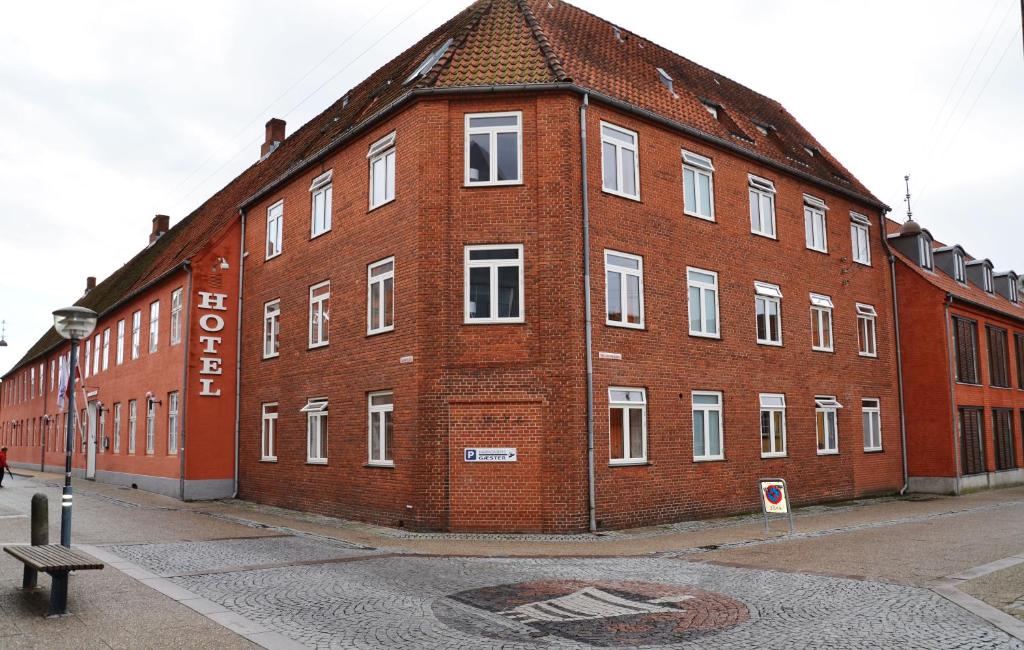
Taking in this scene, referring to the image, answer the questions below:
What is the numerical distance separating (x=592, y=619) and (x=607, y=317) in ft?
28.4

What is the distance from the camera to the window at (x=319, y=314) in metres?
19.8

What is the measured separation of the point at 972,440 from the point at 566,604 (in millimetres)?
21514

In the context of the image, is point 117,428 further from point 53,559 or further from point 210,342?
point 53,559

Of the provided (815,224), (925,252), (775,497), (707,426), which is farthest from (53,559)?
(925,252)

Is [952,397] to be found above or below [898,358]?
below

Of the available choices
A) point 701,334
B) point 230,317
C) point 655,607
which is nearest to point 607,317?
point 701,334

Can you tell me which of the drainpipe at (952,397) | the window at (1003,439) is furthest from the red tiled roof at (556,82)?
the window at (1003,439)

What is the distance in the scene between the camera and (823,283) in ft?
74.8

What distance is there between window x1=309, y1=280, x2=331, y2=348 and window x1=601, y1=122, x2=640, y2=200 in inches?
278

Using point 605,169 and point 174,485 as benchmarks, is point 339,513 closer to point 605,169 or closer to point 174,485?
point 174,485

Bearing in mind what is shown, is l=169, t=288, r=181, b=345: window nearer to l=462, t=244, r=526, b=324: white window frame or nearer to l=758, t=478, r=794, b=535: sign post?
l=462, t=244, r=526, b=324: white window frame

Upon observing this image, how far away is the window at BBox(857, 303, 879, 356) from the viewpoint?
24.2 m

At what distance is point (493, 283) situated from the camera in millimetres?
16250

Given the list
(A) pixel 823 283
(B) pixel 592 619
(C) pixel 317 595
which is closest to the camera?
(B) pixel 592 619
